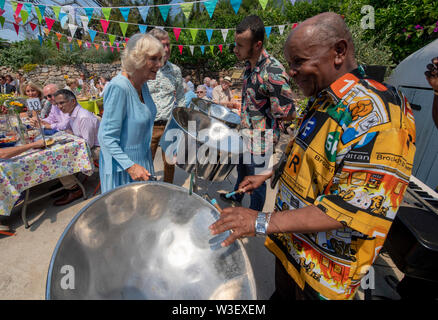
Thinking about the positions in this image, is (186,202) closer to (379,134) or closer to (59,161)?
(379,134)

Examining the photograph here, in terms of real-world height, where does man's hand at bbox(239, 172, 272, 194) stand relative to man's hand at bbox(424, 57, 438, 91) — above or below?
below

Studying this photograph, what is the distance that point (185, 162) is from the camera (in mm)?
1110

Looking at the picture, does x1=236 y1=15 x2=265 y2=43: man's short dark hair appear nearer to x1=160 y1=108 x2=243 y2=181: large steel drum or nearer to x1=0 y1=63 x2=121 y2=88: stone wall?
x1=160 y1=108 x2=243 y2=181: large steel drum

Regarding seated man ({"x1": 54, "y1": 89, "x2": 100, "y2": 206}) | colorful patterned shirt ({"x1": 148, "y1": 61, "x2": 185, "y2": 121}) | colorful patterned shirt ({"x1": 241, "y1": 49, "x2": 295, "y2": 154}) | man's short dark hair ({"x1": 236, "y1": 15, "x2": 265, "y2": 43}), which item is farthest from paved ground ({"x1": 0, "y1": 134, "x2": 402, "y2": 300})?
man's short dark hair ({"x1": 236, "y1": 15, "x2": 265, "y2": 43})

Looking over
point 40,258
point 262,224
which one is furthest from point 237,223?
point 40,258

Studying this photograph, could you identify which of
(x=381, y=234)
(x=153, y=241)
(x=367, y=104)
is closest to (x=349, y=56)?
(x=367, y=104)

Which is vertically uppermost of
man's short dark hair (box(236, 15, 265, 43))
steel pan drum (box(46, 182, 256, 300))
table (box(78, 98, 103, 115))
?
man's short dark hair (box(236, 15, 265, 43))

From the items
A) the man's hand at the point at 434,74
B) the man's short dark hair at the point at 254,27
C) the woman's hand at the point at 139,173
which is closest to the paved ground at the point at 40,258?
the woman's hand at the point at 139,173

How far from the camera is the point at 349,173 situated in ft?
1.78

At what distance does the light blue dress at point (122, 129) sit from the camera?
3.53 ft

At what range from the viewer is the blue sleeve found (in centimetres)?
107

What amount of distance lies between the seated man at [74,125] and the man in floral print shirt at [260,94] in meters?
1.68

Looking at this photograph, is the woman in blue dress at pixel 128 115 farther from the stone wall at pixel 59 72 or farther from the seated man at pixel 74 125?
the stone wall at pixel 59 72
